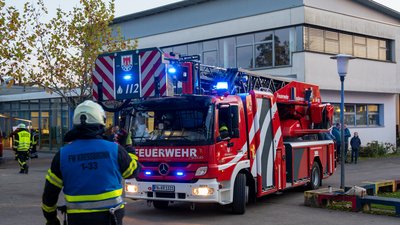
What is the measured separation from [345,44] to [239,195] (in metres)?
19.1

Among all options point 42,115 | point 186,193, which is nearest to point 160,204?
point 186,193

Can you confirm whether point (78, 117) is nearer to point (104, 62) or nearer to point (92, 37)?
point (104, 62)

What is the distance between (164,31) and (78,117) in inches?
1069

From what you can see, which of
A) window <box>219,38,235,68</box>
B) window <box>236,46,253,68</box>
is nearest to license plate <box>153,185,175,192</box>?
window <box>236,46,253,68</box>

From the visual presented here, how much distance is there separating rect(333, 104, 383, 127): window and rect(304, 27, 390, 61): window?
→ 112 inches

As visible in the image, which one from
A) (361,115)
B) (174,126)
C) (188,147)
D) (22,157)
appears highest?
(361,115)

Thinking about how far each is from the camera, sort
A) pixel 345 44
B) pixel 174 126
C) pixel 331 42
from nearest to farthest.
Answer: pixel 174 126 < pixel 331 42 < pixel 345 44

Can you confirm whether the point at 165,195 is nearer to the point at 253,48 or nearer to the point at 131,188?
the point at 131,188

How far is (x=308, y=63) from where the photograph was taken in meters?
24.5

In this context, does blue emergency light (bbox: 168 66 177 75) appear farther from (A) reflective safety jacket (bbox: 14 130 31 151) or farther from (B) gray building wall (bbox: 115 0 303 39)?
(B) gray building wall (bbox: 115 0 303 39)

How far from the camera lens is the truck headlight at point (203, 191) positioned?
9695mm

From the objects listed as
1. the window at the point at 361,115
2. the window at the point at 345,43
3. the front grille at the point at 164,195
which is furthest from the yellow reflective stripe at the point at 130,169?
the window at the point at 361,115

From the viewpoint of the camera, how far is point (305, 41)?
24.8m

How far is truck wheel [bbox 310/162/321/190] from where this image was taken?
14266mm
